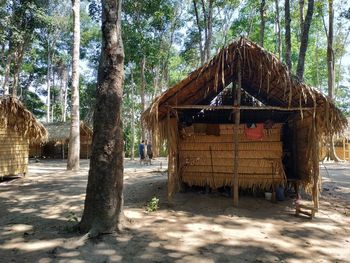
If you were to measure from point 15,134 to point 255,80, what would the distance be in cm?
874

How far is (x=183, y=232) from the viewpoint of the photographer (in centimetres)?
545

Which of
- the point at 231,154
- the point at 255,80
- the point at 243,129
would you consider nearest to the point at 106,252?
the point at 231,154

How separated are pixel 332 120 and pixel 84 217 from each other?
5.26 meters

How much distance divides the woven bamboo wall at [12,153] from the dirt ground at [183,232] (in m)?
3.26

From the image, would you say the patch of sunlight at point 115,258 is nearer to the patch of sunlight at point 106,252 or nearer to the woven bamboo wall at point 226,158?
the patch of sunlight at point 106,252

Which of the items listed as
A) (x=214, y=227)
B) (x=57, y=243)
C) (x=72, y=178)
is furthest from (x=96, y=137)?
(x=72, y=178)

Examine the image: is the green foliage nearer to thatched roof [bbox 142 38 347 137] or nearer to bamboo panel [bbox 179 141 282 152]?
thatched roof [bbox 142 38 347 137]

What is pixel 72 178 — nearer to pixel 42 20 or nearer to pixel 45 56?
pixel 42 20

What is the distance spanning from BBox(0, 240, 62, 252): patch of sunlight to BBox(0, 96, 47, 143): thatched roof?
23.0ft

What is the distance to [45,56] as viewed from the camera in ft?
101

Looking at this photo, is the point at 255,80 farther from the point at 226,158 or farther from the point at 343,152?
the point at 343,152

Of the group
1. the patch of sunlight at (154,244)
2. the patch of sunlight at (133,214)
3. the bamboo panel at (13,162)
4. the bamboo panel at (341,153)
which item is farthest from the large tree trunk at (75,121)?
Answer: the bamboo panel at (341,153)

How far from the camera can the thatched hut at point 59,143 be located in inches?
962

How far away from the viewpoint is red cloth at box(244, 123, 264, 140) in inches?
313
